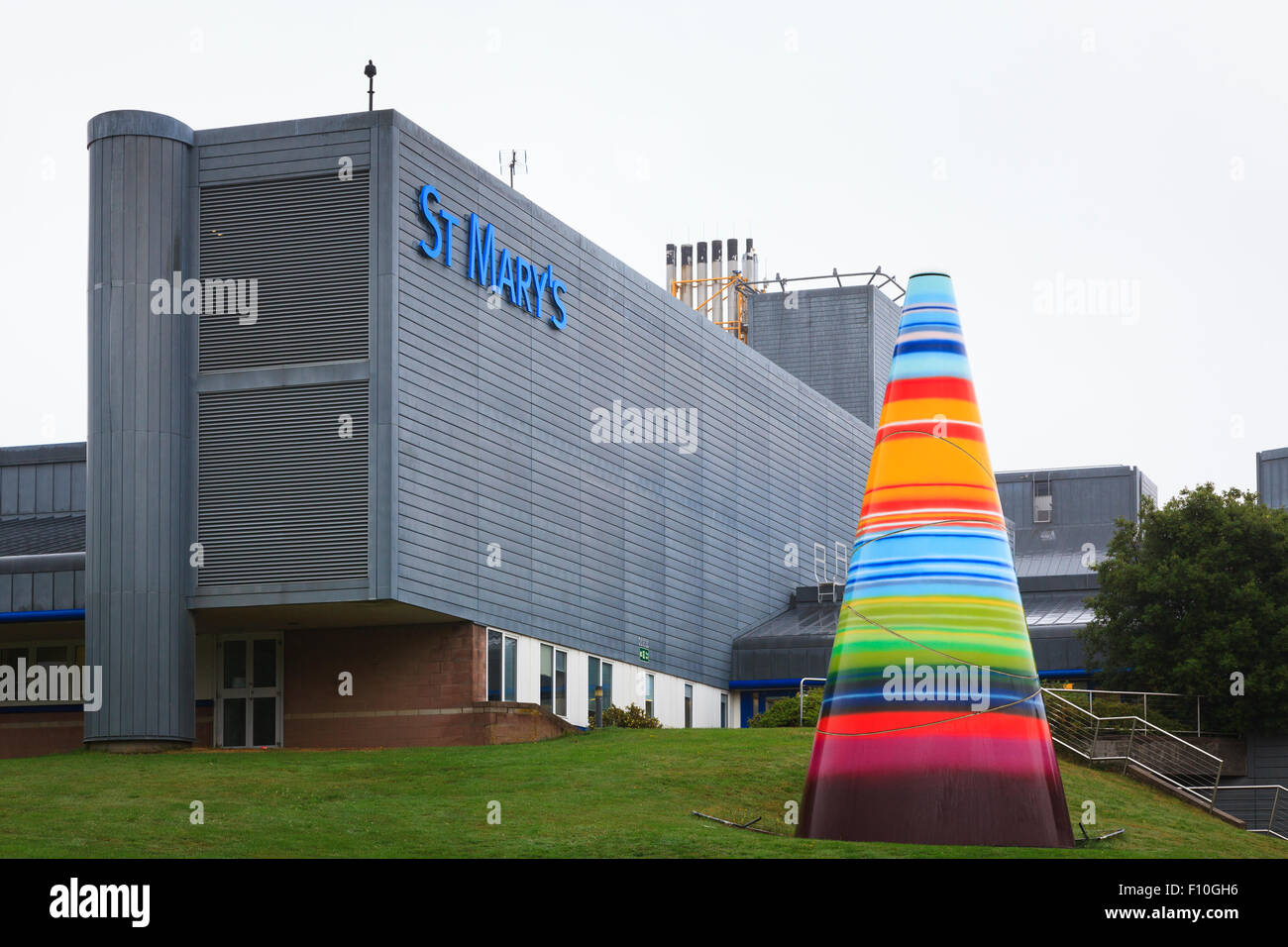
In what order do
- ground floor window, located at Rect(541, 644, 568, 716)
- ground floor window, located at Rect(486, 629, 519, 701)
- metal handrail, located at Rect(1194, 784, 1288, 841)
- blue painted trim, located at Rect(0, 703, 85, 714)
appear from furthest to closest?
ground floor window, located at Rect(541, 644, 568, 716) → blue painted trim, located at Rect(0, 703, 85, 714) → ground floor window, located at Rect(486, 629, 519, 701) → metal handrail, located at Rect(1194, 784, 1288, 841)

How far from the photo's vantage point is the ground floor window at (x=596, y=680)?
40.2 metres

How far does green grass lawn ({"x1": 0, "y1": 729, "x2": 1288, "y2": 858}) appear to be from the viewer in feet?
63.8

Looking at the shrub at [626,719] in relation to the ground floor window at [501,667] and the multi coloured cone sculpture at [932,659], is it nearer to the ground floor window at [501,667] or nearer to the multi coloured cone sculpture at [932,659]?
the ground floor window at [501,667]

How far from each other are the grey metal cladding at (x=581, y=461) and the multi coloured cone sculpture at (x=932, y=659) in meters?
13.8

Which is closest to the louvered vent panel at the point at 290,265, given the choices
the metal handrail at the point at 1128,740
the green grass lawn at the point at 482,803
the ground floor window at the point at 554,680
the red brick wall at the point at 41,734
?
the green grass lawn at the point at 482,803

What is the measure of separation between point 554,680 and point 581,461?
5017 mm

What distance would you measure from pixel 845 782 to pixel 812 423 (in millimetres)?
35064

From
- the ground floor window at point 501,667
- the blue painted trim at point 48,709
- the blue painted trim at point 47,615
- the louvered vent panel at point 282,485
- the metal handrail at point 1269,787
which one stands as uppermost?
the louvered vent panel at point 282,485

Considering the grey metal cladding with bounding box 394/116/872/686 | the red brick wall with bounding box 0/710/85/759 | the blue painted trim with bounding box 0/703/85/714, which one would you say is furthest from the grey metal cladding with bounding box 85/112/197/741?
the grey metal cladding with bounding box 394/116/872/686

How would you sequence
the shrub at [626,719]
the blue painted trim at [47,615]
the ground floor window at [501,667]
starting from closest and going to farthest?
1. the blue painted trim at [47,615]
2. the ground floor window at [501,667]
3. the shrub at [626,719]

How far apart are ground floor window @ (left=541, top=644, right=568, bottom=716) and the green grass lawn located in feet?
13.5

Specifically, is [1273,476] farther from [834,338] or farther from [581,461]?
[581,461]

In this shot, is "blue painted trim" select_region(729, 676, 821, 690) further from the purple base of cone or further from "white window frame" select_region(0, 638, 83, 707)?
the purple base of cone
